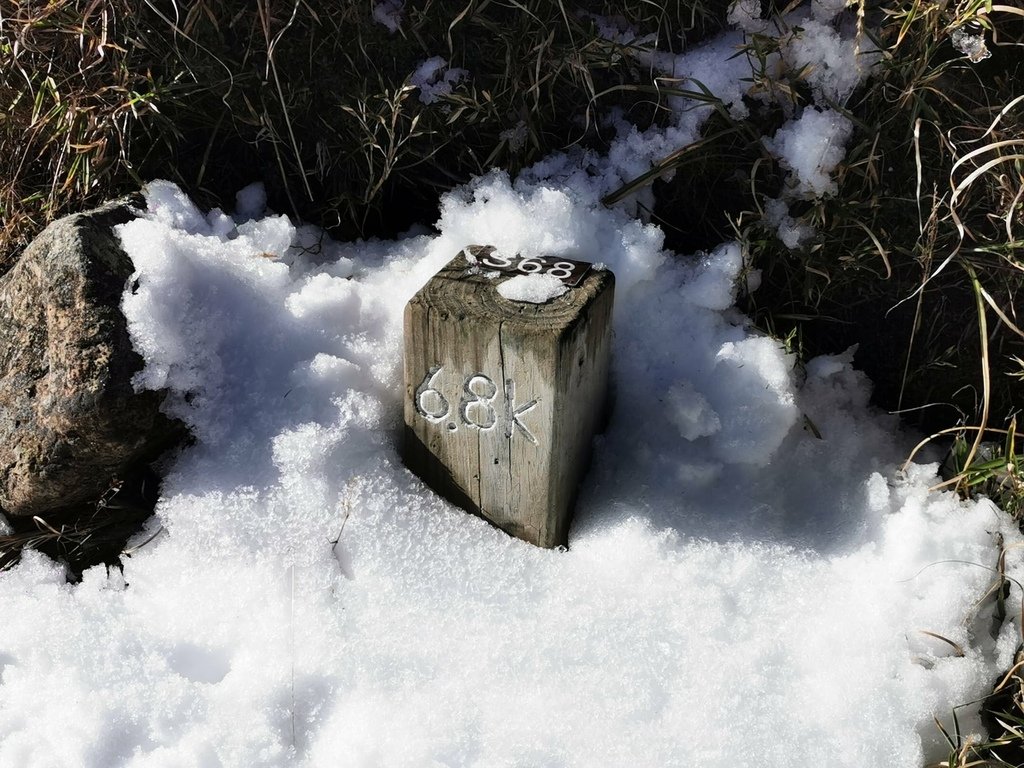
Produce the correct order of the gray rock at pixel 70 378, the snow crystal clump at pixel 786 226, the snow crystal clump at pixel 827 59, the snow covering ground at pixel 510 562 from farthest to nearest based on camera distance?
the snow crystal clump at pixel 786 226 < the snow crystal clump at pixel 827 59 < the gray rock at pixel 70 378 < the snow covering ground at pixel 510 562

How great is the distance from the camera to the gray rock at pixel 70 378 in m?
1.78

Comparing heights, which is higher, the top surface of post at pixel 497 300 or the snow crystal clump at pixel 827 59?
the snow crystal clump at pixel 827 59

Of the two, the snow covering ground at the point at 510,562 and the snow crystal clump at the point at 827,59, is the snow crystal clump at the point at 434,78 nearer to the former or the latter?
the snow covering ground at the point at 510,562

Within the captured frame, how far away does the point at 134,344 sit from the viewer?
1.80m

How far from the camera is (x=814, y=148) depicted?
1922 mm

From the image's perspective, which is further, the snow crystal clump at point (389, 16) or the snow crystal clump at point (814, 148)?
the snow crystal clump at point (389, 16)

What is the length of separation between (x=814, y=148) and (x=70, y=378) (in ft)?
5.51

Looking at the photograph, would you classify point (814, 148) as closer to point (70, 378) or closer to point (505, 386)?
point (505, 386)

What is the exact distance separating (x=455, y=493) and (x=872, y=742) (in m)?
0.95

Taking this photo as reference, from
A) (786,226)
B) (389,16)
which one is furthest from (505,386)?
(389,16)

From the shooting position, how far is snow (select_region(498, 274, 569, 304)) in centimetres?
169

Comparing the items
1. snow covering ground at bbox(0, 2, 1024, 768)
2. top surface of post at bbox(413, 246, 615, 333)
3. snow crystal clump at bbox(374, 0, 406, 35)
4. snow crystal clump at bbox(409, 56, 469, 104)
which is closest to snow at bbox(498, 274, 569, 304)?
top surface of post at bbox(413, 246, 615, 333)

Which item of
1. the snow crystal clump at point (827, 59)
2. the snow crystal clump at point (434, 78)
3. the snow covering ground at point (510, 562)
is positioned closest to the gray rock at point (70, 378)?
the snow covering ground at point (510, 562)

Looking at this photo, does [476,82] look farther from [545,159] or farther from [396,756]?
[396,756]
